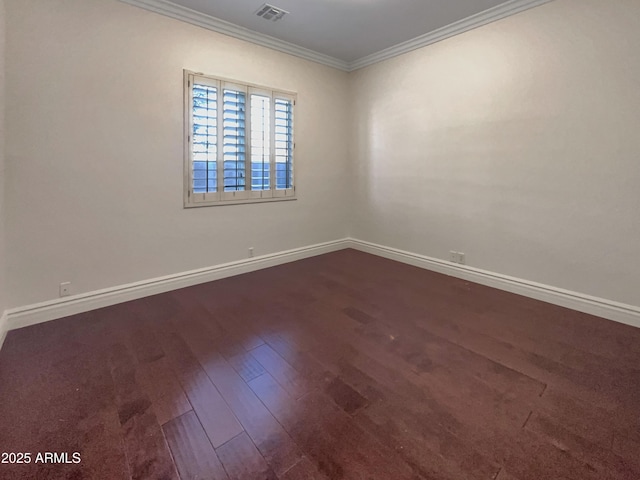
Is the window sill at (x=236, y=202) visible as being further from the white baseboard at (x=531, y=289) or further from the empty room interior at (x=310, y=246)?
the white baseboard at (x=531, y=289)

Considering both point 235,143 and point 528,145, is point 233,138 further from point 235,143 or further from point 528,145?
point 528,145

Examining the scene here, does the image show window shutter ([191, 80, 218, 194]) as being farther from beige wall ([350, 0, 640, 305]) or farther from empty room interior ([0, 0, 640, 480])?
beige wall ([350, 0, 640, 305])

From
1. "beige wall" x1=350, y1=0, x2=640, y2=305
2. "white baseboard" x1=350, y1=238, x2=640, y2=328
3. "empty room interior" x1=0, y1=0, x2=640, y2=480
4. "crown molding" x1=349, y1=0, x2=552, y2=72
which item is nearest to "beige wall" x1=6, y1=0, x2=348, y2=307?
"empty room interior" x1=0, y1=0, x2=640, y2=480

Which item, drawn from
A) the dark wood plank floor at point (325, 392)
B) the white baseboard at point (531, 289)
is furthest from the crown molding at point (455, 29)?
the dark wood plank floor at point (325, 392)

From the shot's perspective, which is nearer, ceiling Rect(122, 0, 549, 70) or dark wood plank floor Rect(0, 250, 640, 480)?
dark wood plank floor Rect(0, 250, 640, 480)

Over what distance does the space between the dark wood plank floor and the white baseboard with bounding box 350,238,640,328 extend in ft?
0.53

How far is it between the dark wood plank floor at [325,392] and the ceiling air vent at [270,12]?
297 cm

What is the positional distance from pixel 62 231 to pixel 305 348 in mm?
2357

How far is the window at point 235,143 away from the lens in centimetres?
344

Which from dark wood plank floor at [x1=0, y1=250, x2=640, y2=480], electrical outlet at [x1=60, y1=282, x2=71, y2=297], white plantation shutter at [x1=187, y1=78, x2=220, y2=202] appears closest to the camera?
dark wood plank floor at [x1=0, y1=250, x2=640, y2=480]

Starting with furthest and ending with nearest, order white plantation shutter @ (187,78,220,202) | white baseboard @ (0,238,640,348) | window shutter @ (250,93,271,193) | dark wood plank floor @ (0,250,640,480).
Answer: window shutter @ (250,93,271,193) → white plantation shutter @ (187,78,220,202) → white baseboard @ (0,238,640,348) → dark wood plank floor @ (0,250,640,480)

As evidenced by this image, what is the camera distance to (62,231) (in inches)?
109

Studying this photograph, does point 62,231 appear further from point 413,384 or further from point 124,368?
point 413,384

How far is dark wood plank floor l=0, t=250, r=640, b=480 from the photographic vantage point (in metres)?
1.41
